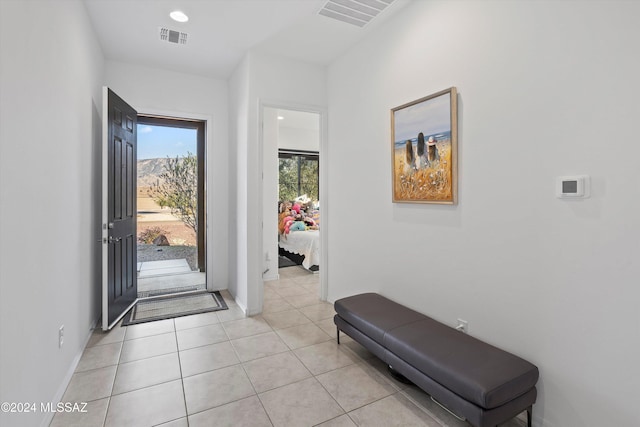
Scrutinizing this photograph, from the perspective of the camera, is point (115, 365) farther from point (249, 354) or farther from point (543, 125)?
point (543, 125)

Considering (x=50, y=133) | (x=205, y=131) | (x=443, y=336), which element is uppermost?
(x=205, y=131)

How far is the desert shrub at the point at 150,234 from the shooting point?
5.68 m

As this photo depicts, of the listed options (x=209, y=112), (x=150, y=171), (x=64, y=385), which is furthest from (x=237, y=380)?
(x=150, y=171)

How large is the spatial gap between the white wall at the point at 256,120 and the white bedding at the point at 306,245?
1.75 metres

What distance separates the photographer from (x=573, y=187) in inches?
64.6

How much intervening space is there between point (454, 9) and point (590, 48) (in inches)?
39.1

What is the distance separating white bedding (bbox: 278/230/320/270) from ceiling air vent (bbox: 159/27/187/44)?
316 centimetres

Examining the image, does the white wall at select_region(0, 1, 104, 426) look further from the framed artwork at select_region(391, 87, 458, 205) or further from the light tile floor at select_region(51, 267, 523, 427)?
the framed artwork at select_region(391, 87, 458, 205)

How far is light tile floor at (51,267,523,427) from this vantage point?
1.90 meters

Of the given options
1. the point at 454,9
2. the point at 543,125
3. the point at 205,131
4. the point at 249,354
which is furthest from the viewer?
the point at 205,131

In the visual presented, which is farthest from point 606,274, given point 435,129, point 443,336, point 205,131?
point 205,131

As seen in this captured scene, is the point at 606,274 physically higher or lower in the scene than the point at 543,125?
lower

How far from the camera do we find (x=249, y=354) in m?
2.64

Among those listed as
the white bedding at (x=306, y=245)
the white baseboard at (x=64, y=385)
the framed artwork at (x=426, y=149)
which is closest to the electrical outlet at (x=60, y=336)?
the white baseboard at (x=64, y=385)
